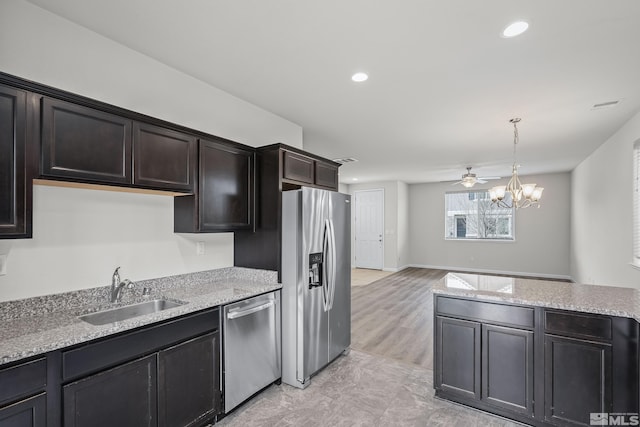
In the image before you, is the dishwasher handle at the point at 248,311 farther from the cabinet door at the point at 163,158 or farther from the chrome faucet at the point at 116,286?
the cabinet door at the point at 163,158

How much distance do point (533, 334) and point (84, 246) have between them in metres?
3.18

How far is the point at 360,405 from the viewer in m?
2.56

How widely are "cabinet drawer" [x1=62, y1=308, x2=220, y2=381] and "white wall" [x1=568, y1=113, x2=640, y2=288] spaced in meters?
4.53

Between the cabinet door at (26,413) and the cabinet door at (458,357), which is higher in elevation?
the cabinet door at (26,413)

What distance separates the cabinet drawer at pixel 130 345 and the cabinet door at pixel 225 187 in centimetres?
76

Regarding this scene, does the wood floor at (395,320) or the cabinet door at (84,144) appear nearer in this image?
the cabinet door at (84,144)

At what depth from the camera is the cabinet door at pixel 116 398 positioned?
5.14 feet

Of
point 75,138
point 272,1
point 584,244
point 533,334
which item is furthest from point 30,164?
point 584,244

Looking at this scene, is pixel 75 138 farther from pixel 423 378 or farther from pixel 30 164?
pixel 423 378

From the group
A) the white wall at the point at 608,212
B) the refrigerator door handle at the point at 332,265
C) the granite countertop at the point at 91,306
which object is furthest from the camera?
the white wall at the point at 608,212

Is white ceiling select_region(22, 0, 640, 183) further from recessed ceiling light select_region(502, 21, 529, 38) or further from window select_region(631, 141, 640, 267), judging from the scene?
window select_region(631, 141, 640, 267)

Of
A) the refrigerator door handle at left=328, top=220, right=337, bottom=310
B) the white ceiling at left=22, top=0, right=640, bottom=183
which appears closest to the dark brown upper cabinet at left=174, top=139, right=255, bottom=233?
the white ceiling at left=22, top=0, right=640, bottom=183

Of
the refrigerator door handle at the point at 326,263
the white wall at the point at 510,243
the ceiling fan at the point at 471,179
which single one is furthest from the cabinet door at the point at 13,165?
the white wall at the point at 510,243

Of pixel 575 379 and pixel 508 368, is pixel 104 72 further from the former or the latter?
pixel 575 379
